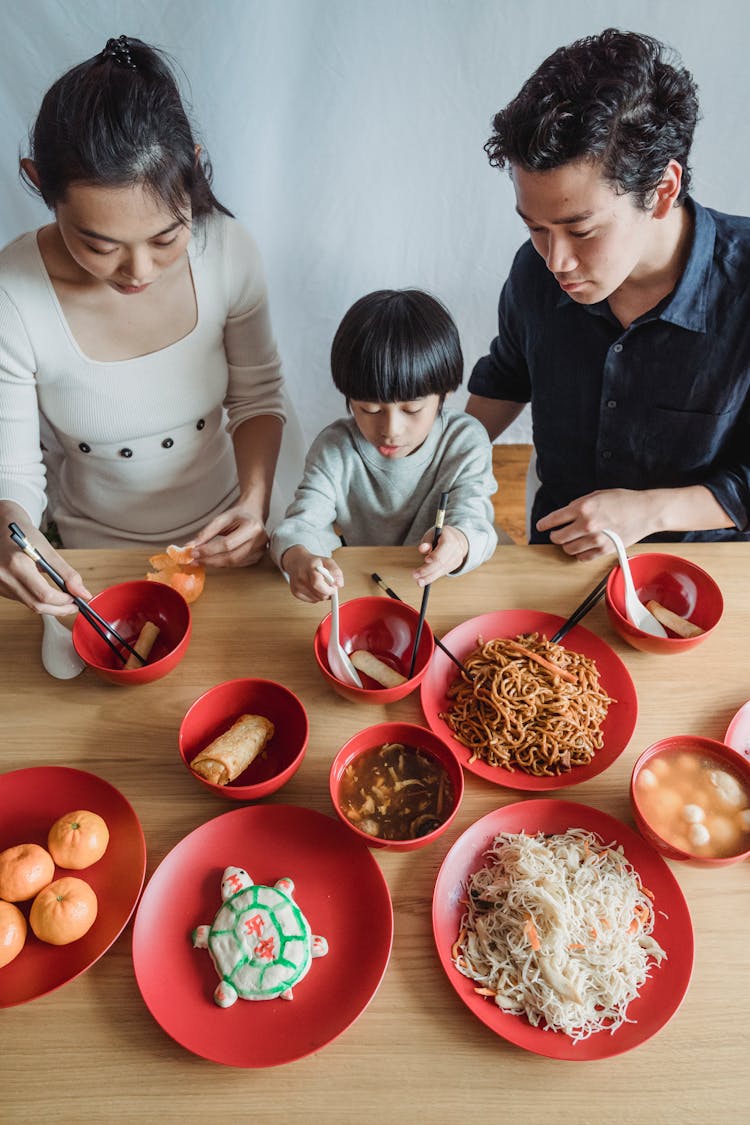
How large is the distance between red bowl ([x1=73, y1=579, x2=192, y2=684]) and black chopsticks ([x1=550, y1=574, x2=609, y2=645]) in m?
0.74

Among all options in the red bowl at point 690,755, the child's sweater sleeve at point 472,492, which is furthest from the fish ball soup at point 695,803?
the child's sweater sleeve at point 472,492

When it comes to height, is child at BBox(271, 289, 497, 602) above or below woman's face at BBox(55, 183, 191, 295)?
below

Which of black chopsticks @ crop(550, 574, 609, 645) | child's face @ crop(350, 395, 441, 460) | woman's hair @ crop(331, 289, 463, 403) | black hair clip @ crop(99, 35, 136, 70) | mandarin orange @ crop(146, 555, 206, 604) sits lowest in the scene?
black chopsticks @ crop(550, 574, 609, 645)

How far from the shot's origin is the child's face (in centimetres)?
158

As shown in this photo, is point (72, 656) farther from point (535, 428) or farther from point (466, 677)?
point (535, 428)

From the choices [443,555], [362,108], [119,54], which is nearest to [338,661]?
[443,555]

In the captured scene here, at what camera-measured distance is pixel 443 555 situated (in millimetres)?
1452

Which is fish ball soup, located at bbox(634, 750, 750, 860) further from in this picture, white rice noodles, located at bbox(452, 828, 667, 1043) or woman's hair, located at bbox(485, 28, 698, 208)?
woman's hair, located at bbox(485, 28, 698, 208)

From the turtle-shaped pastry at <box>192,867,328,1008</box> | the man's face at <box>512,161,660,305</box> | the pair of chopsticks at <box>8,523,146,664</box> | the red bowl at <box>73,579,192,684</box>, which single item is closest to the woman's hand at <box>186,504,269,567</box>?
the red bowl at <box>73,579,192,684</box>

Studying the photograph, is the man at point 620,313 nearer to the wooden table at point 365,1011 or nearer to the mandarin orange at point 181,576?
the wooden table at point 365,1011

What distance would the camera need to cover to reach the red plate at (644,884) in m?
0.92

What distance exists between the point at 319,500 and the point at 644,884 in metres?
1.07

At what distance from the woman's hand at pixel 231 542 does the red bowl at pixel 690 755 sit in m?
0.89

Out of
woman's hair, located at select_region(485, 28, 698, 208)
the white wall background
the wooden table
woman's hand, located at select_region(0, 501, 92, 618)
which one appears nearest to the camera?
the wooden table
